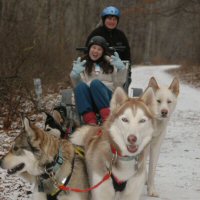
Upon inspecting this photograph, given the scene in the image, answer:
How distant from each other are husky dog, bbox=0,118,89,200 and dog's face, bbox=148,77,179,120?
140 centimetres

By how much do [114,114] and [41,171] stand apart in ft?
2.56

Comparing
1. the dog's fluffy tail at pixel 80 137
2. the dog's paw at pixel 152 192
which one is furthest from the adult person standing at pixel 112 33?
the dog's fluffy tail at pixel 80 137

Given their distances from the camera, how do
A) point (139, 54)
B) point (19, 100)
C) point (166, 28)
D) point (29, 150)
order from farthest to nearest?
point (166, 28), point (139, 54), point (19, 100), point (29, 150)

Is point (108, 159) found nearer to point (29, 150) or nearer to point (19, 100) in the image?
point (29, 150)

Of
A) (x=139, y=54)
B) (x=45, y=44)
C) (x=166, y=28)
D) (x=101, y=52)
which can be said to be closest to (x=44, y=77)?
(x=45, y=44)

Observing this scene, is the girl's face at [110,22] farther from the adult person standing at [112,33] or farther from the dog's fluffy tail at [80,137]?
the dog's fluffy tail at [80,137]

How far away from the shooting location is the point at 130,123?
325cm

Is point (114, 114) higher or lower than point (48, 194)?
higher

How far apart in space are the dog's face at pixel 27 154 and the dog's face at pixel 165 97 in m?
1.79

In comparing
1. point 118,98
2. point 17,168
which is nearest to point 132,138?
point 118,98

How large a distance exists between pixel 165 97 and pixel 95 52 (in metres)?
1.05

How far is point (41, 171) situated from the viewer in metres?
3.46

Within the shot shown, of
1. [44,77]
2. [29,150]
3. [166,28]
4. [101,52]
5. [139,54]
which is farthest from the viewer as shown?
[166,28]

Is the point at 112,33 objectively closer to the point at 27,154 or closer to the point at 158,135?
the point at 158,135
